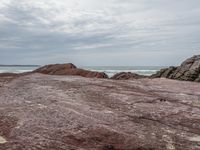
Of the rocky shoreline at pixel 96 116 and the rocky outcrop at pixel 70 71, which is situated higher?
the rocky outcrop at pixel 70 71

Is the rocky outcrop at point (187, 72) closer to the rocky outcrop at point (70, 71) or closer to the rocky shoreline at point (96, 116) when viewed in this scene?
the rocky outcrop at point (70, 71)

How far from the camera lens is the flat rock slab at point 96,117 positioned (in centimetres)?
724

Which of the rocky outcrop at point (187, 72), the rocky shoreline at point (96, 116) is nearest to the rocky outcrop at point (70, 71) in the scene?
the rocky outcrop at point (187, 72)

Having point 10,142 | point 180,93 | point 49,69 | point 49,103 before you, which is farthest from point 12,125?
point 49,69

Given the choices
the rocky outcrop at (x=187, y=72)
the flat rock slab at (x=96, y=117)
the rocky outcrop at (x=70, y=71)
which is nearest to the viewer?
the flat rock slab at (x=96, y=117)

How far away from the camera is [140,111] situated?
9.04m

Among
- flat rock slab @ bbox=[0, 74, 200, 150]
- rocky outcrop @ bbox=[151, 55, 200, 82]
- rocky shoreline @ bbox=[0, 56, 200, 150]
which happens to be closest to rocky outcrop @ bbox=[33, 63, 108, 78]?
rocky outcrop @ bbox=[151, 55, 200, 82]

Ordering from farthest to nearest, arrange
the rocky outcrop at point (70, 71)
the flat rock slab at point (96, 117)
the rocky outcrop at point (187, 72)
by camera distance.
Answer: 1. the rocky outcrop at point (70, 71)
2. the rocky outcrop at point (187, 72)
3. the flat rock slab at point (96, 117)

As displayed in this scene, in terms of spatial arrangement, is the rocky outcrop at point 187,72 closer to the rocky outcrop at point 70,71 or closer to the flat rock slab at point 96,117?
the rocky outcrop at point 70,71

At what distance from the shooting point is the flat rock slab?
23.7 feet

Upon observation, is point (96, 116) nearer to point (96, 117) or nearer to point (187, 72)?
point (96, 117)

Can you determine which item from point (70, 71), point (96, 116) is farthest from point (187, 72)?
point (96, 116)

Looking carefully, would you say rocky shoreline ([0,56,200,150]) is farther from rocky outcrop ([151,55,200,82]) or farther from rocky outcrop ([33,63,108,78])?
rocky outcrop ([33,63,108,78])

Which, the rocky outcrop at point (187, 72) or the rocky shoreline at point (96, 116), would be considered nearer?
the rocky shoreline at point (96, 116)
